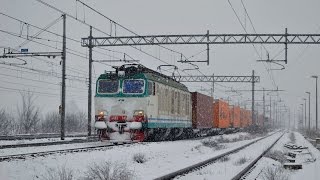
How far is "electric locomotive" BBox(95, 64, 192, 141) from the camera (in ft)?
77.0

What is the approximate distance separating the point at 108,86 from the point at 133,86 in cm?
141

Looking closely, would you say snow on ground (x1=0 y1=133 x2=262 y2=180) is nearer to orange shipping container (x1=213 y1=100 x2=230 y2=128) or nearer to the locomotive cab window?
the locomotive cab window

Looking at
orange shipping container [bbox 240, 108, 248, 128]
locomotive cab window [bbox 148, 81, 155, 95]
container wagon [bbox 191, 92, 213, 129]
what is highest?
locomotive cab window [bbox 148, 81, 155, 95]

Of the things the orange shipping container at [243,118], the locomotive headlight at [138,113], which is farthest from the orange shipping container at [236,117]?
the locomotive headlight at [138,113]

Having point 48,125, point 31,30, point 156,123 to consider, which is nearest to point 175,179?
point 156,123

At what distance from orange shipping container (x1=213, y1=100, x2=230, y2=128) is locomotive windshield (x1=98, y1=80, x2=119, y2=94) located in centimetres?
2163

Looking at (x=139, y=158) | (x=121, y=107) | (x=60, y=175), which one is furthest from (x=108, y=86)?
(x=60, y=175)

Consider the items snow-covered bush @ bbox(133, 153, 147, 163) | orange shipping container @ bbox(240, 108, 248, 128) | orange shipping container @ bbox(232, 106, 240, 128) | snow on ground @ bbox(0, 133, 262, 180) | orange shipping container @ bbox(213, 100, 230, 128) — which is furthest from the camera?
orange shipping container @ bbox(240, 108, 248, 128)

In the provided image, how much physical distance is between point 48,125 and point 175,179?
4486 centimetres

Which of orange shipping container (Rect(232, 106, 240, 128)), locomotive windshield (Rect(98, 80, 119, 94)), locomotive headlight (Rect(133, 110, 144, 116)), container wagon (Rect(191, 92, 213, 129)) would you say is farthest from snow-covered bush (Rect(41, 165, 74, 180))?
orange shipping container (Rect(232, 106, 240, 128))

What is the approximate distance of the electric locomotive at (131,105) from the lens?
23.5 meters

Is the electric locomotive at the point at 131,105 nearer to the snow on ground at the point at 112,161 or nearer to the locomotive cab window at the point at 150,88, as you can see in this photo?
the locomotive cab window at the point at 150,88

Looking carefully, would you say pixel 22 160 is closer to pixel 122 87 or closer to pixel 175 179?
pixel 175 179

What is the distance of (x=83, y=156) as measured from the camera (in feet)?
54.2
